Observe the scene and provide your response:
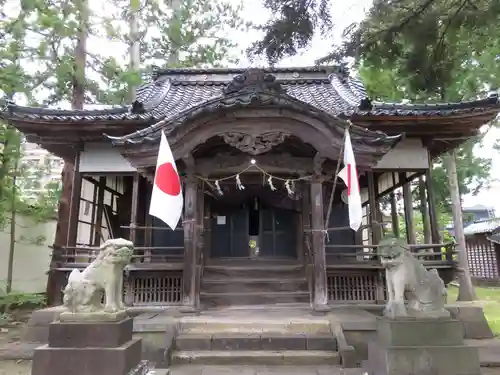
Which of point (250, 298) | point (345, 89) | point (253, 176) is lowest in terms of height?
point (250, 298)

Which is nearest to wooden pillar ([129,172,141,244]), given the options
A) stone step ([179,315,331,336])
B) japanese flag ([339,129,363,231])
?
stone step ([179,315,331,336])

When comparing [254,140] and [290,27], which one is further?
[254,140]

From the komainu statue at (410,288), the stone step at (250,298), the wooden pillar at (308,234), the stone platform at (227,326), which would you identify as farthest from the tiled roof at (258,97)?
the stone step at (250,298)

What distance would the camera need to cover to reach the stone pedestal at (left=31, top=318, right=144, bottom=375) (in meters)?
4.44

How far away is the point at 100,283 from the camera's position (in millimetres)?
4816

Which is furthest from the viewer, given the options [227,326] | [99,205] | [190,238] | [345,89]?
[345,89]

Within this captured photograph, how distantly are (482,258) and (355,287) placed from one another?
20.4 metres

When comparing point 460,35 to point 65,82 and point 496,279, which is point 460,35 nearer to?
point 65,82

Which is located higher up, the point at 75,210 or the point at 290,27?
the point at 290,27

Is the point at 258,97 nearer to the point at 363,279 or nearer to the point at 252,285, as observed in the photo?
the point at 252,285

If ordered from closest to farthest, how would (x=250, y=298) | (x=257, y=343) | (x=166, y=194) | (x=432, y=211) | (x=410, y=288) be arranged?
1. (x=410, y=288)
2. (x=166, y=194)
3. (x=257, y=343)
4. (x=250, y=298)
5. (x=432, y=211)

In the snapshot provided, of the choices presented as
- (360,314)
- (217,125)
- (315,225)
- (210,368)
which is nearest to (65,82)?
(217,125)

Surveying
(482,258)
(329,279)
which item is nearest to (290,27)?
(329,279)

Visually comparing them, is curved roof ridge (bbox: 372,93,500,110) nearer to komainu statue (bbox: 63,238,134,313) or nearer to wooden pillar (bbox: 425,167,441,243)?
wooden pillar (bbox: 425,167,441,243)
